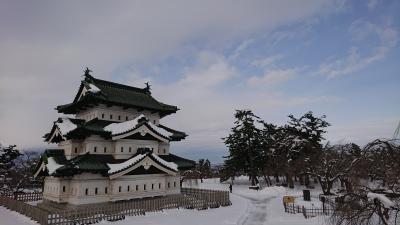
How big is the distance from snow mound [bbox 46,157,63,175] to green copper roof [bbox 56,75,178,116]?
6.24 meters

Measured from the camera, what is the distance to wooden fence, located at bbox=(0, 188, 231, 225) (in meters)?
20.5

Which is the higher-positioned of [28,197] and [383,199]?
[383,199]

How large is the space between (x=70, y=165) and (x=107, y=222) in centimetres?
597

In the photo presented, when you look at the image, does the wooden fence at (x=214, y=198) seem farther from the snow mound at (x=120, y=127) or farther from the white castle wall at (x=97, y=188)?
the snow mound at (x=120, y=127)

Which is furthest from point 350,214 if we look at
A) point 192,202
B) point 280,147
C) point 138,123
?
point 280,147

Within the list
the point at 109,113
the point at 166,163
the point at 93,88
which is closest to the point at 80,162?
the point at 109,113

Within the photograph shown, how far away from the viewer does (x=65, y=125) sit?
28.9m

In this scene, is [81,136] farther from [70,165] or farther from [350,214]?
[350,214]

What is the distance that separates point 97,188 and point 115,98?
937 cm

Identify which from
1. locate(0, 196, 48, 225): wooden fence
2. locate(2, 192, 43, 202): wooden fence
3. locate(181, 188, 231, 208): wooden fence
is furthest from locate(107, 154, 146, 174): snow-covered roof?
locate(2, 192, 43, 202): wooden fence

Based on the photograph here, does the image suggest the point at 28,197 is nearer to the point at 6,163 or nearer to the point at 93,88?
the point at 6,163

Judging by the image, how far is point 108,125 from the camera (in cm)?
2966

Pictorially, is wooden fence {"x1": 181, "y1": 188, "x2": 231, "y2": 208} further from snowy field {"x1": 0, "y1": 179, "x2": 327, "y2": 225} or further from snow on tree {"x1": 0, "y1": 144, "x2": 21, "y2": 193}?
snow on tree {"x1": 0, "y1": 144, "x2": 21, "y2": 193}

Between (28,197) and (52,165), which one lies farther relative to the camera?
(28,197)
